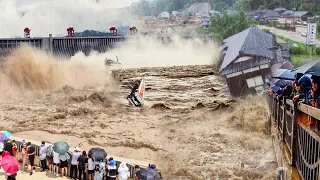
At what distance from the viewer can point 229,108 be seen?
1839 centimetres

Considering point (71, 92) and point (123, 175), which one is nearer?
point (123, 175)

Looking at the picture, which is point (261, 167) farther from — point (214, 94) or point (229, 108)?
point (214, 94)

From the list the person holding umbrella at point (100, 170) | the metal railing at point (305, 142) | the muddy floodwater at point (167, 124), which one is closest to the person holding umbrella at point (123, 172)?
the person holding umbrella at point (100, 170)

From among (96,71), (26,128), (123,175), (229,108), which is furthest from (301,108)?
(96,71)

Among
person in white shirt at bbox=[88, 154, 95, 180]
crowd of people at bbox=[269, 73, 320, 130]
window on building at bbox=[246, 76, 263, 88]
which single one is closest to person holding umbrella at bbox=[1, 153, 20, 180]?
person in white shirt at bbox=[88, 154, 95, 180]

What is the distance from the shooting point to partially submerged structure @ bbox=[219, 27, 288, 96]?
1638 cm

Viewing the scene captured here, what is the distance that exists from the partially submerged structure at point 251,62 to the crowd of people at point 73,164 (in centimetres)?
1025

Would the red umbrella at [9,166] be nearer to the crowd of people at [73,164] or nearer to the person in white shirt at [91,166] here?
the crowd of people at [73,164]

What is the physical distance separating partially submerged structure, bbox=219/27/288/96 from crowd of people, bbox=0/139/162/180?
33.6ft

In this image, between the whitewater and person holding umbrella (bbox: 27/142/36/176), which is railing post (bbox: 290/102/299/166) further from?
person holding umbrella (bbox: 27/142/36/176)

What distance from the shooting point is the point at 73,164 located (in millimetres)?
7992

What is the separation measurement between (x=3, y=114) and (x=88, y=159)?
32.9 feet

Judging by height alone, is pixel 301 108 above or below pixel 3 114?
above

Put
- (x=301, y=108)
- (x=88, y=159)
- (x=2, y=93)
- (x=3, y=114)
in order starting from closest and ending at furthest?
1. (x=301, y=108)
2. (x=88, y=159)
3. (x=3, y=114)
4. (x=2, y=93)
